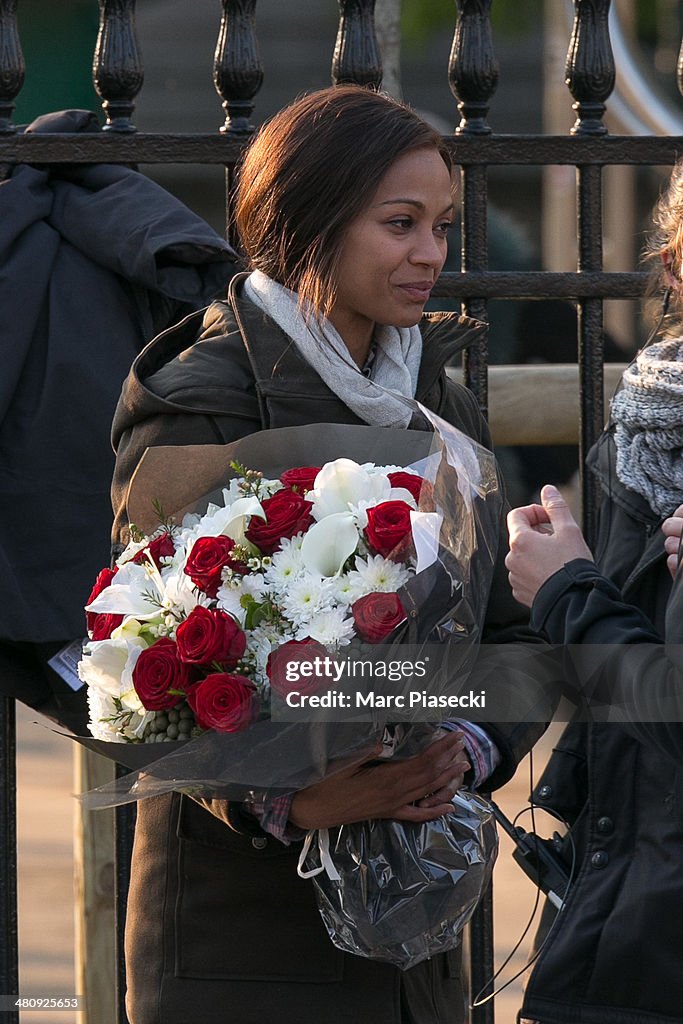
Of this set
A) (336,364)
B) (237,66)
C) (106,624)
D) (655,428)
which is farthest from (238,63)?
(106,624)

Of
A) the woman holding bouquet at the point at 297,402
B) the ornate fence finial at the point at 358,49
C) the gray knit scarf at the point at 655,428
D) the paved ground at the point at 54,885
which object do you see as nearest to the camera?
the woman holding bouquet at the point at 297,402

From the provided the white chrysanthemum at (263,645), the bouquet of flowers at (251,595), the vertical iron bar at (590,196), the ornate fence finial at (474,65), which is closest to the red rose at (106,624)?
the bouquet of flowers at (251,595)

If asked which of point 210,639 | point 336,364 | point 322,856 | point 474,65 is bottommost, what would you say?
point 322,856

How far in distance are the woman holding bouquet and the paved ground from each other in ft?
6.98

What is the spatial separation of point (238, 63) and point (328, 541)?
145cm

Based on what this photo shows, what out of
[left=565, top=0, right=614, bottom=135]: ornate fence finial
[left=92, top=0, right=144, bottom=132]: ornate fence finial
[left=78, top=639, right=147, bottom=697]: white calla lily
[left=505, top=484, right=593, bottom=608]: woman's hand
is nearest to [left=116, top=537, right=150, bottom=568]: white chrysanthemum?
[left=78, top=639, right=147, bottom=697]: white calla lily

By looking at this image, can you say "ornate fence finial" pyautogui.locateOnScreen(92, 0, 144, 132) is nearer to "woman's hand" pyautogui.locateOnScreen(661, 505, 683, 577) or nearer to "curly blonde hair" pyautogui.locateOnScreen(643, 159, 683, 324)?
"curly blonde hair" pyautogui.locateOnScreen(643, 159, 683, 324)

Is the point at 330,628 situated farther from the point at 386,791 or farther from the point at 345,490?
the point at 386,791

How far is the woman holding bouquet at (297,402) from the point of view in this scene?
219cm

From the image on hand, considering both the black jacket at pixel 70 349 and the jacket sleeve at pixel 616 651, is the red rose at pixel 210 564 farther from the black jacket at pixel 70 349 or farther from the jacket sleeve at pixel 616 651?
the black jacket at pixel 70 349

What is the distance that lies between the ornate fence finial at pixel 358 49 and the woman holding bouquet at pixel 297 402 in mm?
562

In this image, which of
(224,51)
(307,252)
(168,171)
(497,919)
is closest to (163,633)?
(307,252)

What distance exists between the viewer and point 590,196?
120 inches

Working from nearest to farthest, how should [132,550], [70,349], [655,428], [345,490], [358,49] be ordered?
[345,490] → [132,550] → [655,428] → [70,349] → [358,49]
